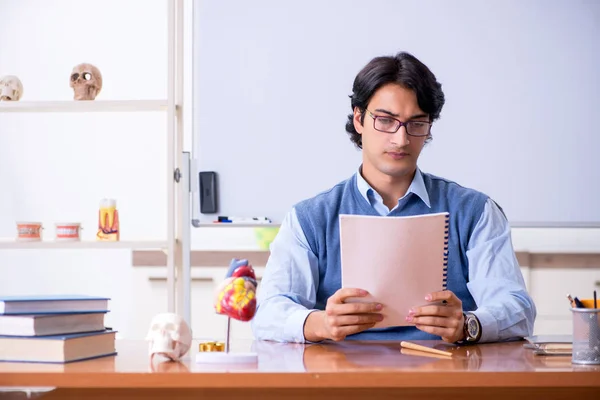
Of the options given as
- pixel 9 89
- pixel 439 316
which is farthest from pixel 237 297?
pixel 9 89

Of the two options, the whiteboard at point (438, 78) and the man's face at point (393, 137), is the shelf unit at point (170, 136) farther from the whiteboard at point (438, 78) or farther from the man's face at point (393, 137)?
the man's face at point (393, 137)

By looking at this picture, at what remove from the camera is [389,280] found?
55.6 inches

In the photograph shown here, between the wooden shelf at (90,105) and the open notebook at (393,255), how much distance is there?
4.97 feet

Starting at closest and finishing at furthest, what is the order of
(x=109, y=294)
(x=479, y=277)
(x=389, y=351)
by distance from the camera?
(x=389, y=351) < (x=479, y=277) < (x=109, y=294)

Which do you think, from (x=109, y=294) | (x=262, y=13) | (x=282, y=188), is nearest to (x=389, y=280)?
(x=282, y=188)

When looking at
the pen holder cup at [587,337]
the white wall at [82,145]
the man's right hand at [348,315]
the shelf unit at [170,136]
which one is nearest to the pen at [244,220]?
the shelf unit at [170,136]

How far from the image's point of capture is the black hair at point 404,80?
6.19ft

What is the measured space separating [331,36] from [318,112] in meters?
0.28

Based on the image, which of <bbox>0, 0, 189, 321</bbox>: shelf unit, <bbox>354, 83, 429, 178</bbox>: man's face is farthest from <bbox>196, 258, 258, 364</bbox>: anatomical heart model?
<bbox>0, 0, 189, 321</bbox>: shelf unit

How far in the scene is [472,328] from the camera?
5.03 ft

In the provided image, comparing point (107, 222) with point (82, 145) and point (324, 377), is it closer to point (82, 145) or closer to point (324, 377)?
point (82, 145)

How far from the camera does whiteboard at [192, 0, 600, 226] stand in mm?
3037

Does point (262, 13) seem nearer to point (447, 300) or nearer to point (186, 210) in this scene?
point (186, 210)

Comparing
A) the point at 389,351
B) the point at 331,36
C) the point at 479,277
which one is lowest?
the point at 389,351
